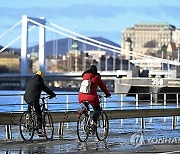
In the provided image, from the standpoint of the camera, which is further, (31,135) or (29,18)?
(29,18)

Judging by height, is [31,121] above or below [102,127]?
above

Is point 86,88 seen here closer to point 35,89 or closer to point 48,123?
point 35,89

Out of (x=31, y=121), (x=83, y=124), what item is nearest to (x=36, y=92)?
(x=31, y=121)

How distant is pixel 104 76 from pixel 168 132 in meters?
83.1

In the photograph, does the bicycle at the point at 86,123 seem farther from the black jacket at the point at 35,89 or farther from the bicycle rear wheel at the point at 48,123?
the black jacket at the point at 35,89

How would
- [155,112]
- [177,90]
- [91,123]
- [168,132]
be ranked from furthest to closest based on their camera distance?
[177,90] < [155,112] < [168,132] < [91,123]

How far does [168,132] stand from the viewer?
55.2ft

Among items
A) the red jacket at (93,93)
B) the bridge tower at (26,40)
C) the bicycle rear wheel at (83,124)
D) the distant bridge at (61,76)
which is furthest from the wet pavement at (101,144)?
the bridge tower at (26,40)

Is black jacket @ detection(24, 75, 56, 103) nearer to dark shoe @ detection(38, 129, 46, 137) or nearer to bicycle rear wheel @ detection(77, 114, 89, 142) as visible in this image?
dark shoe @ detection(38, 129, 46, 137)

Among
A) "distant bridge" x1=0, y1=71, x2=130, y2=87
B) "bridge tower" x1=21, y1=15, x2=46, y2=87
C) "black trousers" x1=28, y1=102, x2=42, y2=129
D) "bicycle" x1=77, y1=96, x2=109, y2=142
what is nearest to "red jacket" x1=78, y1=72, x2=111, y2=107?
"bicycle" x1=77, y1=96, x2=109, y2=142

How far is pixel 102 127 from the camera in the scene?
13961 millimetres

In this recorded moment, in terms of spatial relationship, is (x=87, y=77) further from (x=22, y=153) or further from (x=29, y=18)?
(x=29, y=18)

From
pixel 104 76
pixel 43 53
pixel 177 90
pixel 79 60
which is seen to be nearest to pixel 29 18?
pixel 43 53

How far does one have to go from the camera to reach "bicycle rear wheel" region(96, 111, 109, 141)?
13.8 meters
